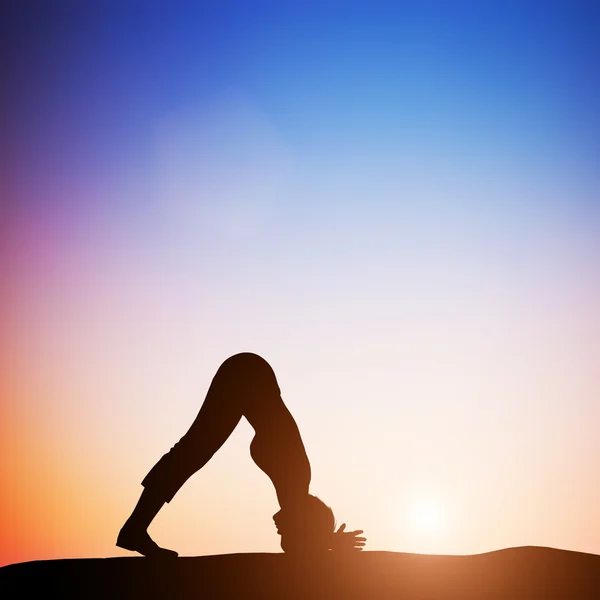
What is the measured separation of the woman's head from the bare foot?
57.3 inches

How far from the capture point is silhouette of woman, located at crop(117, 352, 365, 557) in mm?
9227

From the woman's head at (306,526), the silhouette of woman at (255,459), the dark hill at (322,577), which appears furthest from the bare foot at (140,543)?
the woman's head at (306,526)

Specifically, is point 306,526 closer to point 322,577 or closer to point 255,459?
point 322,577

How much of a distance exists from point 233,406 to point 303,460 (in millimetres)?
1209

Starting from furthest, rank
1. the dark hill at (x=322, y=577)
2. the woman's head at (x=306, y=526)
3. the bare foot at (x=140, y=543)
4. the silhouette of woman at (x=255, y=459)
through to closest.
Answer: the woman's head at (x=306, y=526), the silhouette of woman at (x=255, y=459), the bare foot at (x=140, y=543), the dark hill at (x=322, y=577)

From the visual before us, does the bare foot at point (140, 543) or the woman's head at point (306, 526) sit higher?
the woman's head at point (306, 526)

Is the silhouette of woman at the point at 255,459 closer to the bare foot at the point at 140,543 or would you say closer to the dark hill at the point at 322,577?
the bare foot at the point at 140,543

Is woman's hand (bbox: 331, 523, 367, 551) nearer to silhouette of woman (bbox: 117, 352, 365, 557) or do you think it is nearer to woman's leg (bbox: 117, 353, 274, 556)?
silhouette of woman (bbox: 117, 352, 365, 557)

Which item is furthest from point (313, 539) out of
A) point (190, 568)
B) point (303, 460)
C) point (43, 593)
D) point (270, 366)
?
point (43, 593)

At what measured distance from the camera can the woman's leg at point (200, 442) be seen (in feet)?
29.9

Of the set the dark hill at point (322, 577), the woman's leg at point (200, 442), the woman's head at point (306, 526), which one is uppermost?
the woman's leg at point (200, 442)

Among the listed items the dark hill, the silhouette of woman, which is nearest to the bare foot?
the silhouette of woman

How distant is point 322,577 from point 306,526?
0.96 m

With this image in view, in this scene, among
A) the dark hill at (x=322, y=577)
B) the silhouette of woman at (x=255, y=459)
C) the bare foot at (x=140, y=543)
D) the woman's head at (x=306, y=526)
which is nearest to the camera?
the dark hill at (x=322, y=577)
